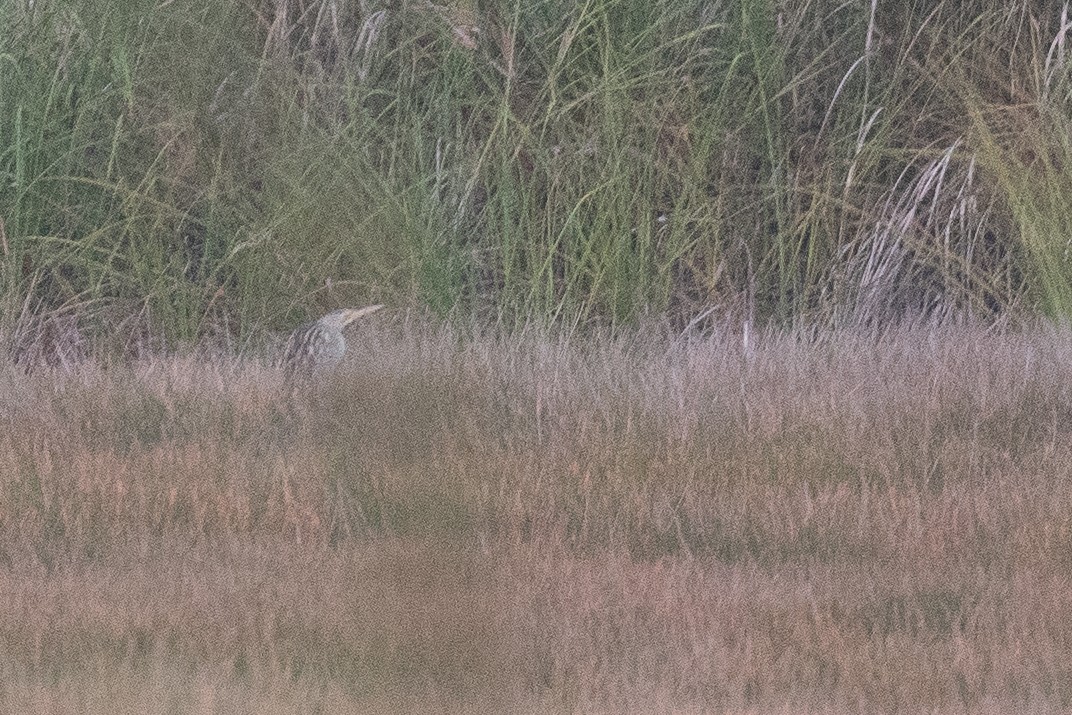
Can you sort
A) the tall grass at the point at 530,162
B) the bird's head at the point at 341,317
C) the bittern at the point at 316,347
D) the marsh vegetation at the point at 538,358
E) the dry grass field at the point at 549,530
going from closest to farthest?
the dry grass field at the point at 549,530, the marsh vegetation at the point at 538,358, the bittern at the point at 316,347, the bird's head at the point at 341,317, the tall grass at the point at 530,162

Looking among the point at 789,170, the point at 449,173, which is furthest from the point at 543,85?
the point at 789,170

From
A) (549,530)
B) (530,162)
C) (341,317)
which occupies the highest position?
(530,162)

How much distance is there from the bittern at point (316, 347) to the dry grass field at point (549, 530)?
Answer: 81 millimetres

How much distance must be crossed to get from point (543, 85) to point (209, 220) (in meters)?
1.16

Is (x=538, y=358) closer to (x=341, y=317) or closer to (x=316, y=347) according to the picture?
(x=316, y=347)

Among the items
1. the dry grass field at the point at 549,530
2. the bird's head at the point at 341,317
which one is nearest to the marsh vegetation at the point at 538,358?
the dry grass field at the point at 549,530

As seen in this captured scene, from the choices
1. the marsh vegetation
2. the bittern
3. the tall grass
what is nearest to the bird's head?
the bittern

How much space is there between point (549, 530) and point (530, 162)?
2.99 metres

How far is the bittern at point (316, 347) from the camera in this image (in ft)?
15.3

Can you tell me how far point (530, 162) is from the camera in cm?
612

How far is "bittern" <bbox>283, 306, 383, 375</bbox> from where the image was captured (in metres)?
4.66

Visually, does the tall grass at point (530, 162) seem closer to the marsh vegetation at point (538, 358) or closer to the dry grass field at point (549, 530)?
the marsh vegetation at point (538, 358)

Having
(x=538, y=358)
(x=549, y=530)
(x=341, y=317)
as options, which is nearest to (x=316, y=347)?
(x=341, y=317)

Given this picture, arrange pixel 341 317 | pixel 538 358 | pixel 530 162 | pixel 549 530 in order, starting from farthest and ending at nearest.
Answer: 1. pixel 530 162
2. pixel 341 317
3. pixel 538 358
4. pixel 549 530
